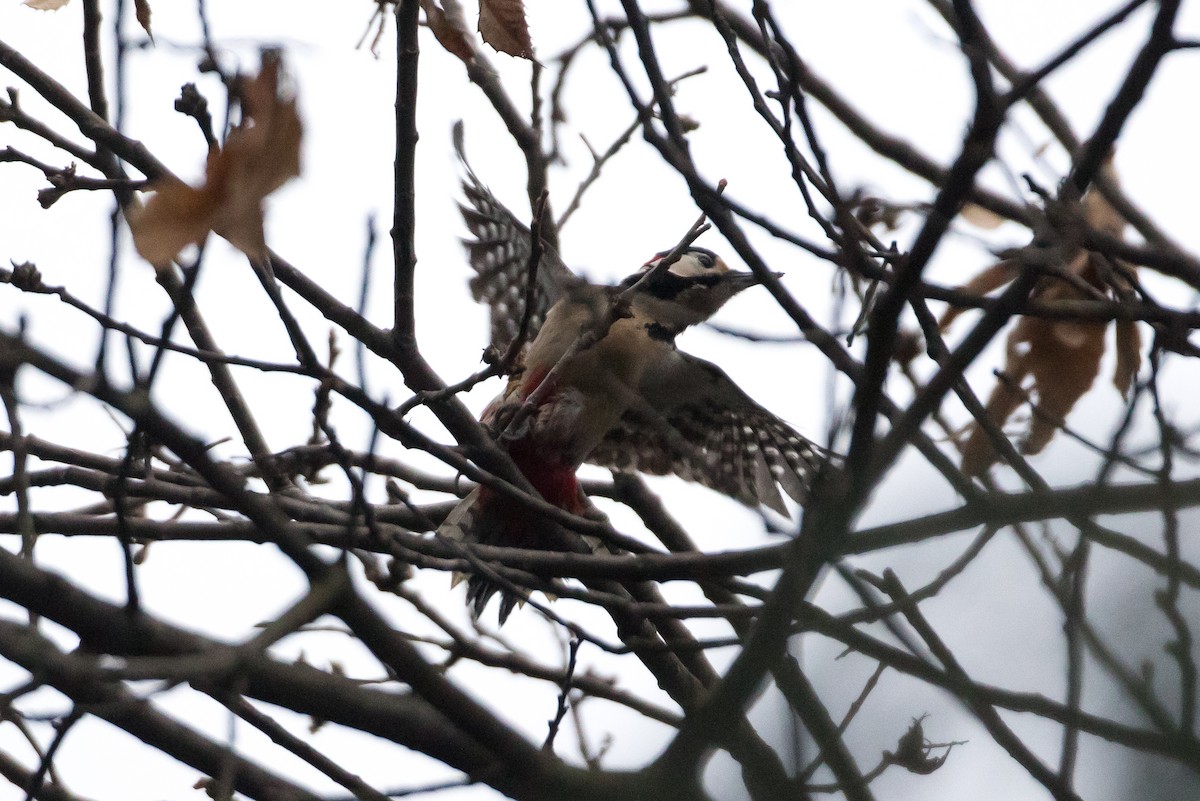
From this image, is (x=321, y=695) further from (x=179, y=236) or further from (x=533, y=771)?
(x=179, y=236)

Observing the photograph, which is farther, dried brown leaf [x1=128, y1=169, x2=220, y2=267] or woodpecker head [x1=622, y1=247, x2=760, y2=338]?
woodpecker head [x1=622, y1=247, x2=760, y2=338]

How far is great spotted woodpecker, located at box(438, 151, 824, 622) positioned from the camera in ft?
16.3

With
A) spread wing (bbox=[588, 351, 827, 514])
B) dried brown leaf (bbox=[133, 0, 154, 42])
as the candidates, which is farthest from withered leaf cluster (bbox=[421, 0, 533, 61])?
spread wing (bbox=[588, 351, 827, 514])

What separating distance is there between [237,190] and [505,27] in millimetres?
1445

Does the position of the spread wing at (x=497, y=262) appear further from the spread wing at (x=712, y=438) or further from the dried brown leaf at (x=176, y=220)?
the dried brown leaf at (x=176, y=220)

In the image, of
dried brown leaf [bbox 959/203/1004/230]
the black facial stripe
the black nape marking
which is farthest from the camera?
the black facial stripe

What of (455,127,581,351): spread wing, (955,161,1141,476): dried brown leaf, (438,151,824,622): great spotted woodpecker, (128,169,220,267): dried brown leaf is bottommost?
(128,169,220,267): dried brown leaf

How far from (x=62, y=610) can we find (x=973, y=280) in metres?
2.01

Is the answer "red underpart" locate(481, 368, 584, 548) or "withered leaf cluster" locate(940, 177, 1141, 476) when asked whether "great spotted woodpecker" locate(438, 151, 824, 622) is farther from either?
"withered leaf cluster" locate(940, 177, 1141, 476)

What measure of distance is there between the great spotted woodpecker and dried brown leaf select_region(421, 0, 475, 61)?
173cm

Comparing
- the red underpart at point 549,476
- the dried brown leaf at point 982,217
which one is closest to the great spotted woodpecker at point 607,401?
the red underpart at point 549,476

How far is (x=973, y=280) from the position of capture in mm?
2967

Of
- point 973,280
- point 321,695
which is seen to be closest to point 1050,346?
point 973,280

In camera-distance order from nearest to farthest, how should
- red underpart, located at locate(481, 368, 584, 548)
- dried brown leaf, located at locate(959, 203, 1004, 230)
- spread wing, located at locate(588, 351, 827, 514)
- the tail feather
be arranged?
1. dried brown leaf, located at locate(959, 203, 1004, 230)
2. the tail feather
3. red underpart, located at locate(481, 368, 584, 548)
4. spread wing, located at locate(588, 351, 827, 514)
